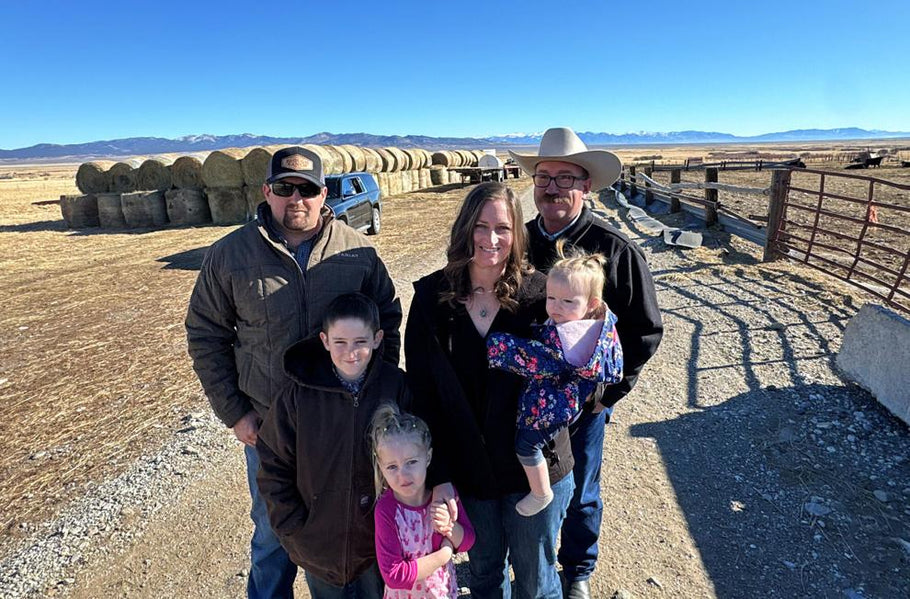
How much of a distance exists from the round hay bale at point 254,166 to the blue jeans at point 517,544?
1542cm

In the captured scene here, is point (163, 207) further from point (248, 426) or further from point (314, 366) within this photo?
point (314, 366)

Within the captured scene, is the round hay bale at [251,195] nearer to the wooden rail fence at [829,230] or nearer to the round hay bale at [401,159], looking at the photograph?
the round hay bale at [401,159]

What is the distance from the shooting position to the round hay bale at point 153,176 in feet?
57.0

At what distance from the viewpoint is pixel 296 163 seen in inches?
85.0

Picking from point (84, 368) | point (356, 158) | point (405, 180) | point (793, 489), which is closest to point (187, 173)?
point (356, 158)

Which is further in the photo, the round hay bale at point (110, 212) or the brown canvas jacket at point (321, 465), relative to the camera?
the round hay bale at point (110, 212)

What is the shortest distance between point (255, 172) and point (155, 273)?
7189 millimetres

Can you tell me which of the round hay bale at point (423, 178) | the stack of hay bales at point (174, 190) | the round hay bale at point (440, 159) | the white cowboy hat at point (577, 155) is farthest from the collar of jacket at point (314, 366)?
the round hay bale at point (440, 159)

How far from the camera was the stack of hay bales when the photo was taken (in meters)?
16.0

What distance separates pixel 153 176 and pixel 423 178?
1416 centimetres

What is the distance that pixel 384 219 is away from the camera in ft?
53.2

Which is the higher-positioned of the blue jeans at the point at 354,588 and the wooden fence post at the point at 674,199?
the wooden fence post at the point at 674,199

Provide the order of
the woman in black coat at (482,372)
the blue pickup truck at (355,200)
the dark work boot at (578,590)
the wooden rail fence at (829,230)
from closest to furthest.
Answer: the woman in black coat at (482,372) < the dark work boot at (578,590) < the wooden rail fence at (829,230) < the blue pickup truck at (355,200)

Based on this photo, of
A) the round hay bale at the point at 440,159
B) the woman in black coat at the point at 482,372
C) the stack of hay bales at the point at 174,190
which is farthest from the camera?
the round hay bale at the point at 440,159
